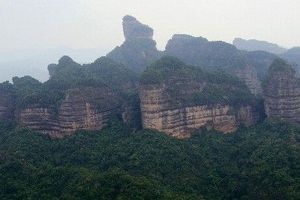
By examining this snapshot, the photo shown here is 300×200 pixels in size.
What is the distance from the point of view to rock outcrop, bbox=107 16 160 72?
100125mm

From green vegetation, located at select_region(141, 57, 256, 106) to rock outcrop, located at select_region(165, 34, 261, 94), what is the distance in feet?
49.2

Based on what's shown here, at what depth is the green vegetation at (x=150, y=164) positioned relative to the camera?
41.4 metres

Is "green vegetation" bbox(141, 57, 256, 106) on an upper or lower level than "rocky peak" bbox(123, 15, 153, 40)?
lower

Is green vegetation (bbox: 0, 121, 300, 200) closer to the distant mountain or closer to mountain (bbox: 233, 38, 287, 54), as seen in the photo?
the distant mountain

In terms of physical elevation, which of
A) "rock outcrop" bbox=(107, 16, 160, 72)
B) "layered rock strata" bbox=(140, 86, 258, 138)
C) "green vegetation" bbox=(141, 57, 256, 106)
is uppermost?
"rock outcrop" bbox=(107, 16, 160, 72)

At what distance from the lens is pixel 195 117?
6050 centimetres

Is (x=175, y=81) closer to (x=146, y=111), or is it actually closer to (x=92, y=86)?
(x=146, y=111)

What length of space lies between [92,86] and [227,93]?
19.7 m

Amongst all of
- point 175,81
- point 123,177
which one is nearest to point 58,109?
point 175,81

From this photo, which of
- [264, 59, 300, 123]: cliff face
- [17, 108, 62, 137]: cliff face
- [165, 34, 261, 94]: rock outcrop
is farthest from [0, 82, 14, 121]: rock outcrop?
[165, 34, 261, 94]: rock outcrop

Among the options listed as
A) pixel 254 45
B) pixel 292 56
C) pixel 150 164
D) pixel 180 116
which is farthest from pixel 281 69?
pixel 254 45

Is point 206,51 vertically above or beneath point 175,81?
above

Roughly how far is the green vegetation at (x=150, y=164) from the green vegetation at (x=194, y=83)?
15.7 feet

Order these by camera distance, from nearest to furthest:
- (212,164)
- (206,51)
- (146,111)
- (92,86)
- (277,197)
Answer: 1. (277,197)
2. (212,164)
3. (146,111)
4. (92,86)
5. (206,51)
